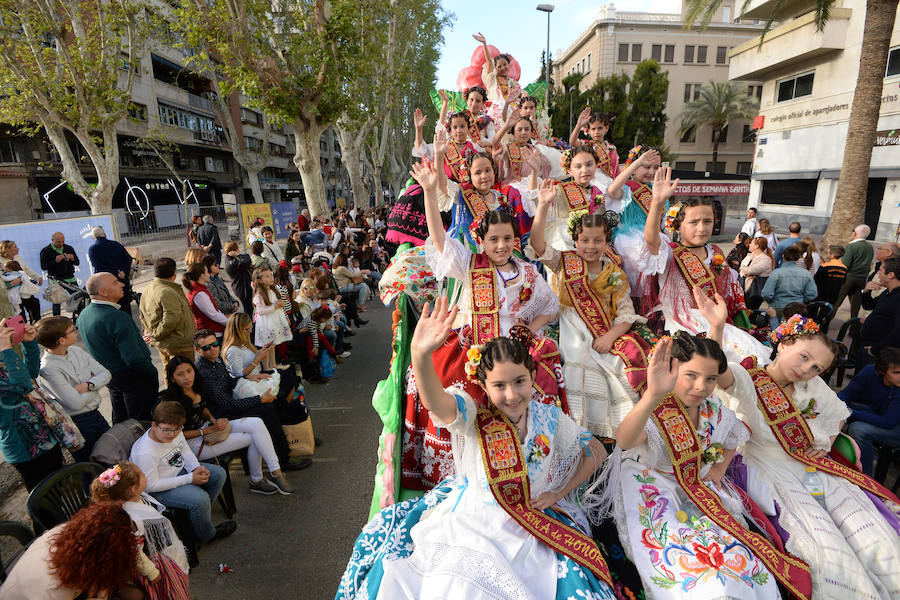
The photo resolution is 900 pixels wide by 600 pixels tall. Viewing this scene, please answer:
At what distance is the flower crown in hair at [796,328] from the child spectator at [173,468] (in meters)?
4.11

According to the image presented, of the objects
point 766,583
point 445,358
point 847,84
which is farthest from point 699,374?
point 847,84

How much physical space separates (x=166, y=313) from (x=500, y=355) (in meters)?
4.14

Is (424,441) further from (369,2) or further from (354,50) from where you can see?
(369,2)

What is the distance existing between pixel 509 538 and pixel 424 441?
95 centimetres

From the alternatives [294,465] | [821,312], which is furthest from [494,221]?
[821,312]

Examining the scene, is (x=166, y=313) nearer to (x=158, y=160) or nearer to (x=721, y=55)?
(x=158, y=160)

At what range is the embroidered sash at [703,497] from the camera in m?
2.22

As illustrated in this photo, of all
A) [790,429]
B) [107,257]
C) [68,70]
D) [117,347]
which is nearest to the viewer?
[790,429]

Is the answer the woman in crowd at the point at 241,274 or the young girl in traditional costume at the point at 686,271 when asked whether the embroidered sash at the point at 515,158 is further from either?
the woman in crowd at the point at 241,274

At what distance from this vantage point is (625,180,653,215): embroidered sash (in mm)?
4660

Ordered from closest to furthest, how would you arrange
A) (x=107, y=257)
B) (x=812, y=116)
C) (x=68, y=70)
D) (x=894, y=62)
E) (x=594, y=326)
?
(x=594, y=326) → (x=107, y=257) → (x=68, y=70) → (x=894, y=62) → (x=812, y=116)

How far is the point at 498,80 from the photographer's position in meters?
8.05

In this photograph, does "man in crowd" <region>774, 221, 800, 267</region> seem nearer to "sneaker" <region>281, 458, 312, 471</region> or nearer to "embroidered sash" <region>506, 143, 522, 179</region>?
"embroidered sash" <region>506, 143, 522, 179</region>

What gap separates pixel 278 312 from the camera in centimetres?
596
